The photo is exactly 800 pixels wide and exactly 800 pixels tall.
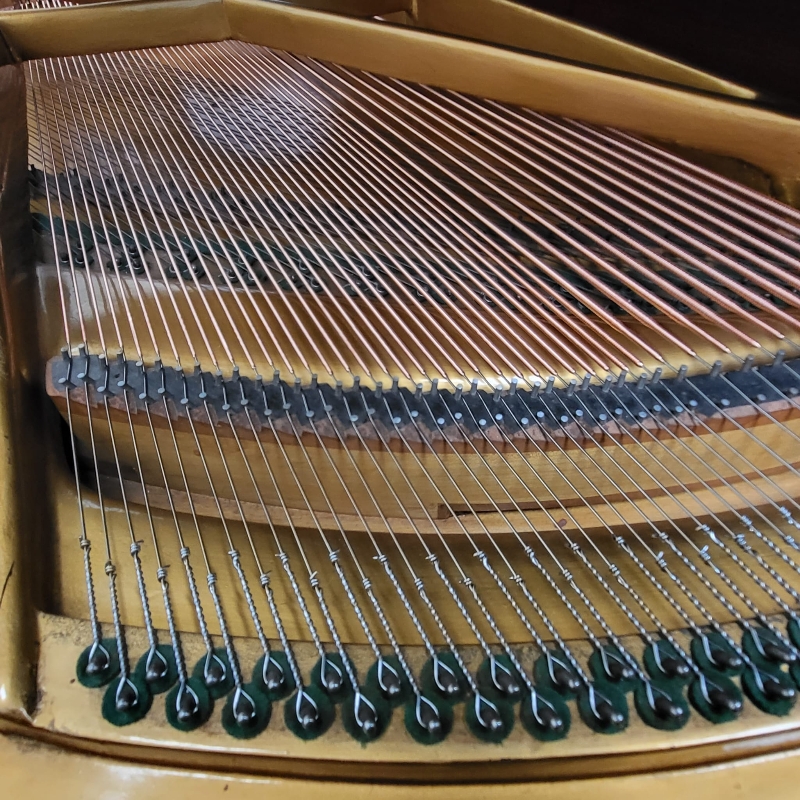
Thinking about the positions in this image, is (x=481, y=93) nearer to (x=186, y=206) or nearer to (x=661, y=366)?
(x=661, y=366)

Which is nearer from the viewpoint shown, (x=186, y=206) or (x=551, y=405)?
(x=551, y=405)

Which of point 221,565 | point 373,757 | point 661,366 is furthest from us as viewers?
point 661,366

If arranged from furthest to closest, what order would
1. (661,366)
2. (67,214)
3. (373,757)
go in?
(67,214) → (661,366) → (373,757)

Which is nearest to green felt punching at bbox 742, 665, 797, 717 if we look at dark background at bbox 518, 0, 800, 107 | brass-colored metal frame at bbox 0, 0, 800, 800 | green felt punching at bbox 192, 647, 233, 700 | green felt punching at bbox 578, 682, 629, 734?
green felt punching at bbox 578, 682, 629, 734

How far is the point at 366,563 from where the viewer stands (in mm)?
1218

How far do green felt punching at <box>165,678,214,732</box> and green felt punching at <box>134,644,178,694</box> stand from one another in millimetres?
19

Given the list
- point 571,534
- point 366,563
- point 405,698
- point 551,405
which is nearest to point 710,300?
point 551,405

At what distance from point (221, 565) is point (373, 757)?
0.44m

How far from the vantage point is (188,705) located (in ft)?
2.86

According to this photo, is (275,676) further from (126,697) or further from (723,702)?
(723,702)

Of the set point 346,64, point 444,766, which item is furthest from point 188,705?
point 346,64

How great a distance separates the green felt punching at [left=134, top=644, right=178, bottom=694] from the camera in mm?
903

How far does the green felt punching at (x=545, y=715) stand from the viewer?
854mm

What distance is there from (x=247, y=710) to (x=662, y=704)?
513 mm
